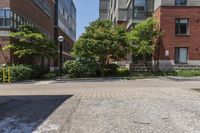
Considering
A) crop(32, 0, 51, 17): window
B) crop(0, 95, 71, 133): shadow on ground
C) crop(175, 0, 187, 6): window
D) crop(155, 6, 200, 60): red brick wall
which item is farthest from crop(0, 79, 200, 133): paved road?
crop(32, 0, 51, 17): window

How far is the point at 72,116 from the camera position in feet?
30.5

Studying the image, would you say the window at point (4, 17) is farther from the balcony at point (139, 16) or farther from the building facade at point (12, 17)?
the balcony at point (139, 16)

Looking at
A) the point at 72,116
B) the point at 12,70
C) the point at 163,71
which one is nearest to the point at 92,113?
the point at 72,116

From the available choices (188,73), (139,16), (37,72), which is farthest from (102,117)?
(139,16)

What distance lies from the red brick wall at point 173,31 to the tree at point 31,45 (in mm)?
11441

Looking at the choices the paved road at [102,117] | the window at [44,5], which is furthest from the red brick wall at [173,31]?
the paved road at [102,117]

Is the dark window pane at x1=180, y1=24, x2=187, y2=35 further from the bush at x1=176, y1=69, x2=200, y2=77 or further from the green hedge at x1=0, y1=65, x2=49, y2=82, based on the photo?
the green hedge at x1=0, y1=65, x2=49, y2=82

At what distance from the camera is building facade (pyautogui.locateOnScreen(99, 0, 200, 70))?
36594 mm

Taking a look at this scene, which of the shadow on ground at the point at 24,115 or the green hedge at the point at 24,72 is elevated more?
the green hedge at the point at 24,72

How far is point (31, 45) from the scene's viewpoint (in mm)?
34375

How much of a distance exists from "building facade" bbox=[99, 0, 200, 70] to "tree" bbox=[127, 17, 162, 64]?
0.83m

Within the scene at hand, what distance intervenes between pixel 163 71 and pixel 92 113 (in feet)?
87.4

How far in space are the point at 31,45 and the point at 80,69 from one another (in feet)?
17.5

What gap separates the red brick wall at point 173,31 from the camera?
120 feet
